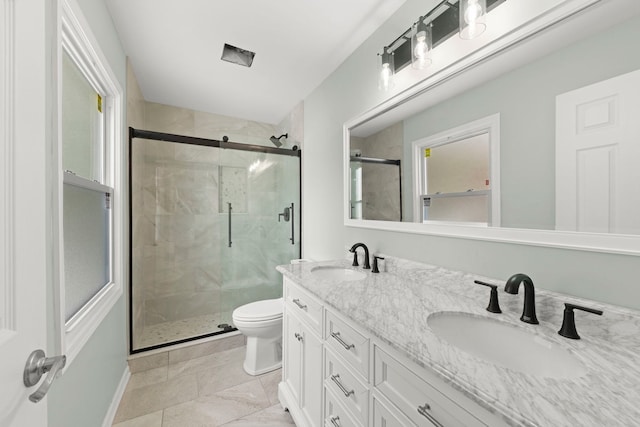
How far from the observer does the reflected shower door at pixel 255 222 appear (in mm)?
2527

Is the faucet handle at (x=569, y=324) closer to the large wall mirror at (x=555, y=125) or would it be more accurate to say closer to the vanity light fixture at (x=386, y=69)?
the large wall mirror at (x=555, y=125)

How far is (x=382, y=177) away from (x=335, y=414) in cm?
128

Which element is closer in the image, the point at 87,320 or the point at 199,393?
the point at 87,320

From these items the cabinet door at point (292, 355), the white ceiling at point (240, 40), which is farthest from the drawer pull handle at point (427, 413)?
the white ceiling at point (240, 40)

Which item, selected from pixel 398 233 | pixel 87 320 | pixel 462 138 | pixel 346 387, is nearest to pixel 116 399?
pixel 87 320

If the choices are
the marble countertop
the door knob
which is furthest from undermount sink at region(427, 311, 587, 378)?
the door knob

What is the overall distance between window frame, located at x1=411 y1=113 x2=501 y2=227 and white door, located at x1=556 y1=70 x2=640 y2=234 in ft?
0.64

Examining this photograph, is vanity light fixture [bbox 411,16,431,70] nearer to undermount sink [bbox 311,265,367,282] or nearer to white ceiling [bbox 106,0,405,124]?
white ceiling [bbox 106,0,405,124]

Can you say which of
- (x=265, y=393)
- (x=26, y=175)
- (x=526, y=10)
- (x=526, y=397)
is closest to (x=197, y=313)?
(x=265, y=393)

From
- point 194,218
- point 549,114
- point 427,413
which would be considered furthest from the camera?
point 194,218

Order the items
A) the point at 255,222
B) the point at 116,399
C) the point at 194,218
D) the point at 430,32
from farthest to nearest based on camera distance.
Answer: the point at 194,218 → the point at 255,222 → the point at 116,399 → the point at 430,32

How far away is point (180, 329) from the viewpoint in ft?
8.70

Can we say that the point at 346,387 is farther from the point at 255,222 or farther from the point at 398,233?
the point at 255,222

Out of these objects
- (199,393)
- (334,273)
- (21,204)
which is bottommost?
(199,393)
